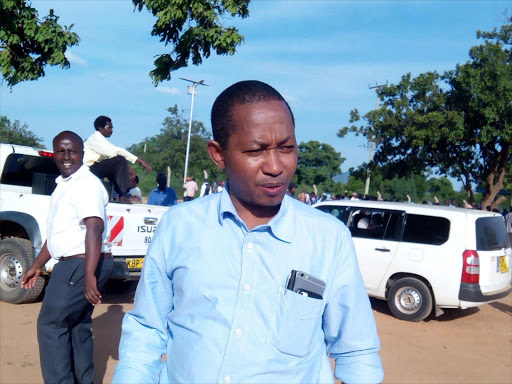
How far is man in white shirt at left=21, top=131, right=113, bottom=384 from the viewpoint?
12.5ft

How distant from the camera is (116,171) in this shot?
23.9 ft

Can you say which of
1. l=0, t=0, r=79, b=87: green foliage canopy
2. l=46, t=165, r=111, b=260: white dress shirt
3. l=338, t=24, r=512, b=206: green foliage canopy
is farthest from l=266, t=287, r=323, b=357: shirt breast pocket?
l=338, t=24, r=512, b=206: green foliage canopy

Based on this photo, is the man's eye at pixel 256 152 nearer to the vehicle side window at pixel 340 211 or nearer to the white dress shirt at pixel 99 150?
the white dress shirt at pixel 99 150

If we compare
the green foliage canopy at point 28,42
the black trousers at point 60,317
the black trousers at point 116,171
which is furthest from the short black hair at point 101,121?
the black trousers at point 60,317

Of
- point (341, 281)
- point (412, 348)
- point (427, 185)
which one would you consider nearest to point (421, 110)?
point (412, 348)

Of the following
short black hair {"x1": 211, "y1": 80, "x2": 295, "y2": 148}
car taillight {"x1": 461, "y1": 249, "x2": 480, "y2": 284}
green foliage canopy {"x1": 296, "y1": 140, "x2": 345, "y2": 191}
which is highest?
green foliage canopy {"x1": 296, "y1": 140, "x2": 345, "y2": 191}

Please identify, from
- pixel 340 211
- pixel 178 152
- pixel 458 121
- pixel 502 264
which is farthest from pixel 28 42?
pixel 178 152

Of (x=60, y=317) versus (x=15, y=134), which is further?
(x=15, y=134)

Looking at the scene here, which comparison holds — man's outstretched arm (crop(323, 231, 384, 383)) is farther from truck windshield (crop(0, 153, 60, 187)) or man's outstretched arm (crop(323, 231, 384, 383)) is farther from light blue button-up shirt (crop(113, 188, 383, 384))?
truck windshield (crop(0, 153, 60, 187))

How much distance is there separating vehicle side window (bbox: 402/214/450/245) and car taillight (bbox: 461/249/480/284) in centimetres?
43

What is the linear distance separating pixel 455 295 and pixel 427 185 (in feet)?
166

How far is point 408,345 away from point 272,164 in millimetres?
5823

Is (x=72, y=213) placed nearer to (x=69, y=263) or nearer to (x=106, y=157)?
(x=69, y=263)

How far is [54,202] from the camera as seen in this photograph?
156 inches
